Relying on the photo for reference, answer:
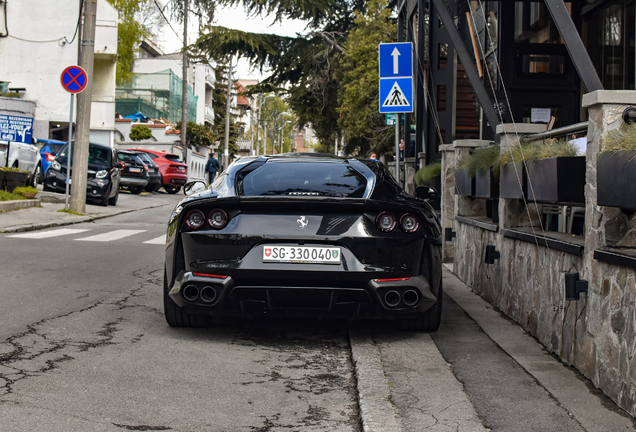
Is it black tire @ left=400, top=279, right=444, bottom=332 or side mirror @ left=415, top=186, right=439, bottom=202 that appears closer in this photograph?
black tire @ left=400, top=279, right=444, bottom=332

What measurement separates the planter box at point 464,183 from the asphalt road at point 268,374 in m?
1.73

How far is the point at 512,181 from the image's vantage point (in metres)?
6.37

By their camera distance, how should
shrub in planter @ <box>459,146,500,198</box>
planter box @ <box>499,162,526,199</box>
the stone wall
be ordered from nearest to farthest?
the stone wall < planter box @ <box>499,162,526,199</box> < shrub in planter @ <box>459,146,500,198</box>

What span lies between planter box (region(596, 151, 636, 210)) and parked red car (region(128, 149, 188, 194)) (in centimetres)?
3081

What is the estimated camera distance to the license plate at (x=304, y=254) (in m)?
5.09

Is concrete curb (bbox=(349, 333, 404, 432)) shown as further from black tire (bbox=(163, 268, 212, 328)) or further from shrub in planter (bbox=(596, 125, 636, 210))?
shrub in planter (bbox=(596, 125, 636, 210))

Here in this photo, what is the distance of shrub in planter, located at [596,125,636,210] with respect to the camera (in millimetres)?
3816

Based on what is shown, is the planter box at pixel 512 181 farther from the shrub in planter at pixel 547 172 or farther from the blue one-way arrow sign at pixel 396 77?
the blue one-way arrow sign at pixel 396 77

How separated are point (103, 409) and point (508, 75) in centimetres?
1047

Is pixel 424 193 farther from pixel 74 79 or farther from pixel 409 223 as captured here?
pixel 74 79

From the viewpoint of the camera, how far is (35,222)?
47.9 ft

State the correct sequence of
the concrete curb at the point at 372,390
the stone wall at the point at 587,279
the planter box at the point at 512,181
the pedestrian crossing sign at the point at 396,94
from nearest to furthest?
1. the concrete curb at the point at 372,390
2. the stone wall at the point at 587,279
3. the planter box at the point at 512,181
4. the pedestrian crossing sign at the point at 396,94

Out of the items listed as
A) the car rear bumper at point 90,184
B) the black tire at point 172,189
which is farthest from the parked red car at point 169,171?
the car rear bumper at point 90,184

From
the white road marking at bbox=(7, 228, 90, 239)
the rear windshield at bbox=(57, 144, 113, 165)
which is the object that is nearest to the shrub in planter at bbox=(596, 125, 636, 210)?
the white road marking at bbox=(7, 228, 90, 239)
